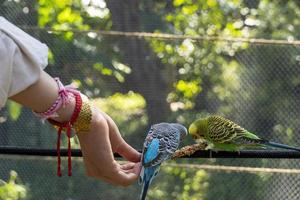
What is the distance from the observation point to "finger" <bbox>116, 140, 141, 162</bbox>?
2.57 feet

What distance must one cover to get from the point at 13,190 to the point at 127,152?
1.36 metres

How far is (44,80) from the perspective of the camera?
0.58 meters

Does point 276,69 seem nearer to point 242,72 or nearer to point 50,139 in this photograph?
point 242,72

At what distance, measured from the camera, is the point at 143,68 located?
213cm

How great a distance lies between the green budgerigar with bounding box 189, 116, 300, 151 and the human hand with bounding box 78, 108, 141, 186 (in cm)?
64

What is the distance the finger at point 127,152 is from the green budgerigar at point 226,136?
548 mm

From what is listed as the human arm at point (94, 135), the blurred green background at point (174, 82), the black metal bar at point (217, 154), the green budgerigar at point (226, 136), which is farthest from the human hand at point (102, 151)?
the blurred green background at point (174, 82)

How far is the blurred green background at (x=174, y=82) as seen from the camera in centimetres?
208

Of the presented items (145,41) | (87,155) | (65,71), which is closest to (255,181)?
(145,41)

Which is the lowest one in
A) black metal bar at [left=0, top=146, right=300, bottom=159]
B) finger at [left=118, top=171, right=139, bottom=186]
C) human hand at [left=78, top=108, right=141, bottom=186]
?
black metal bar at [left=0, top=146, right=300, bottom=159]

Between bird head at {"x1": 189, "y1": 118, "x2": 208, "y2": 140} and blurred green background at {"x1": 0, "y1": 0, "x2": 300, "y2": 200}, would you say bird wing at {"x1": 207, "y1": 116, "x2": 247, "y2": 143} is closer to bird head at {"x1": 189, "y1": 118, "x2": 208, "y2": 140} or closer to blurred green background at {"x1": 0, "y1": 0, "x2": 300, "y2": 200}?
bird head at {"x1": 189, "y1": 118, "x2": 208, "y2": 140}

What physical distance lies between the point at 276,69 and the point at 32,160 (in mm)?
840

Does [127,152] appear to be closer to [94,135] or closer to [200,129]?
[94,135]

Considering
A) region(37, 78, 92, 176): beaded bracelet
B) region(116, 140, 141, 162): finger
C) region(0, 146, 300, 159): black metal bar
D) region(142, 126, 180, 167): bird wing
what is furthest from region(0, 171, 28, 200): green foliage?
region(37, 78, 92, 176): beaded bracelet
